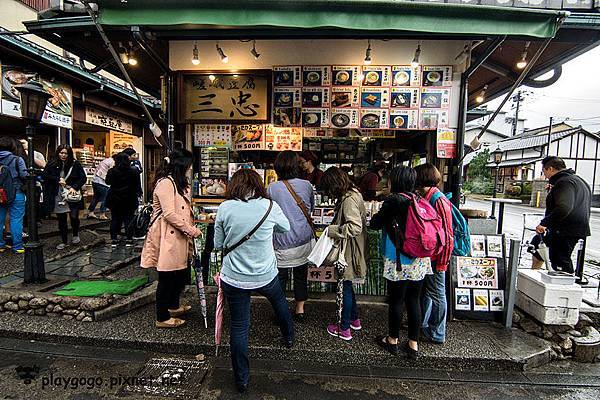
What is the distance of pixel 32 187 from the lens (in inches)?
191

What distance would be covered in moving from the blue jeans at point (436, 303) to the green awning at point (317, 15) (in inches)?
112

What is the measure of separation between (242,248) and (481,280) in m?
3.43

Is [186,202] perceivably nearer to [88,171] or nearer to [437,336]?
[437,336]

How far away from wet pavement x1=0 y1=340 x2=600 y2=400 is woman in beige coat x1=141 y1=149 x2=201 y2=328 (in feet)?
2.43

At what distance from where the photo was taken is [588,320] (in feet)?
13.6

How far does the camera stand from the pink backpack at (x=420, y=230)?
125 inches

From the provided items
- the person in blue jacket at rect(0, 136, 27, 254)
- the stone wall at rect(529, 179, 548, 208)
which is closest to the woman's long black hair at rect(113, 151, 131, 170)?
the person in blue jacket at rect(0, 136, 27, 254)

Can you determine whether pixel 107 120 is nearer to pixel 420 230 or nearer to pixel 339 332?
pixel 339 332

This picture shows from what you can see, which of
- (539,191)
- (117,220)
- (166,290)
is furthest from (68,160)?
(539,191)

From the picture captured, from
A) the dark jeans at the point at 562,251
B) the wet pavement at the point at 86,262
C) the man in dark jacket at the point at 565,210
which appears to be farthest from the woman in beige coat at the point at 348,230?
the wet pavement at the point at 86,262

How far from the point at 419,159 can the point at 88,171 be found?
12901 mm

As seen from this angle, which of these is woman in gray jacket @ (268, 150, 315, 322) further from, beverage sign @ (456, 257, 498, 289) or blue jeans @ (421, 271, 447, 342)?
beverage sign @ (456, 257, 498, 289)

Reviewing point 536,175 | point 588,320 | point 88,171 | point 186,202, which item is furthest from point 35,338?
point 536,175

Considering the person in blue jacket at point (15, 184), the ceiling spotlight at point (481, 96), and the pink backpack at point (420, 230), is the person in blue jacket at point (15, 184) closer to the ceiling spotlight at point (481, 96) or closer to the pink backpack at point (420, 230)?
the pink backpack at point (420, 230)
